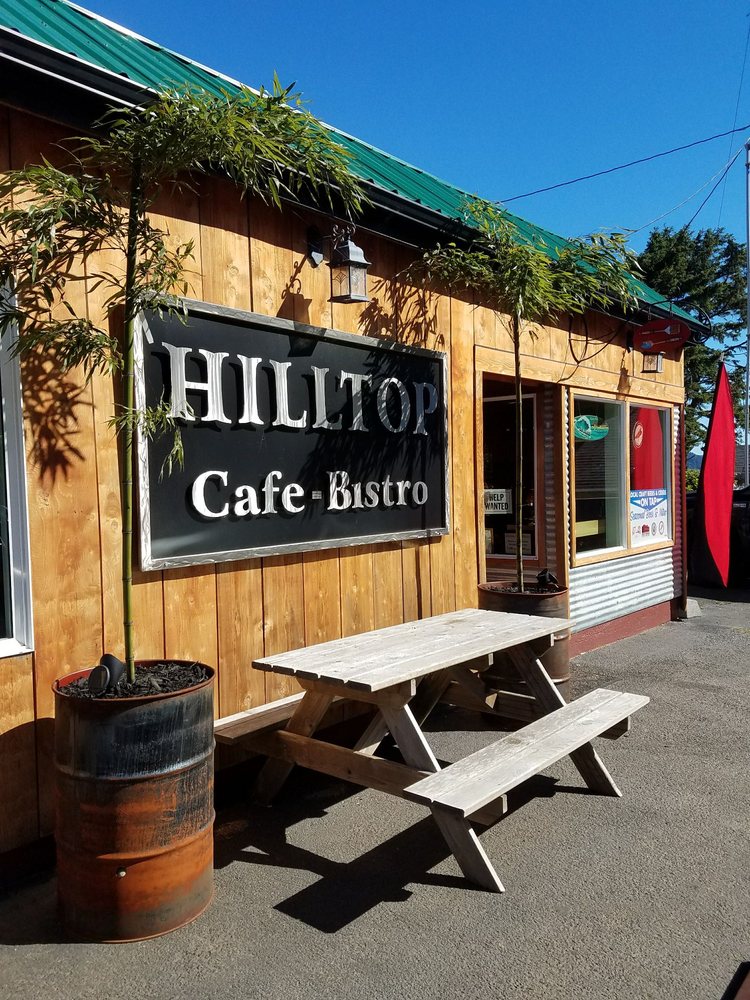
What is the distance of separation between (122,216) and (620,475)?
6181 mm

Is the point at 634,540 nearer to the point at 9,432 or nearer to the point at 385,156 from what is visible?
the point at 385,156

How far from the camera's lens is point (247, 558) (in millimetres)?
4191

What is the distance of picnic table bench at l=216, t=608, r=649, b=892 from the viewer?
3.21 metres

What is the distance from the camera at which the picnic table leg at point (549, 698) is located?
416 centimetres

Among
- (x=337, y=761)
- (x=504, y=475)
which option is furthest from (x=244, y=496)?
(x=504, y=475)

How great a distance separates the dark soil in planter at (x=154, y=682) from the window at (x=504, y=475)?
191 inches

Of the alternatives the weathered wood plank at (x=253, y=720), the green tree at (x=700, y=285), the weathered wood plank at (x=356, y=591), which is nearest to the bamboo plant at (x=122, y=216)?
the weathered wood plank at (x=253, y=720)

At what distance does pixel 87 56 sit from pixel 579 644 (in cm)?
580

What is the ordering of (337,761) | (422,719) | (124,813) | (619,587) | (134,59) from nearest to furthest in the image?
(124,813), (337,761), (134,59), (422,719), (619,587)

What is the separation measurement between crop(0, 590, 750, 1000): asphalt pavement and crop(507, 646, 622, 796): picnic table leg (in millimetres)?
84

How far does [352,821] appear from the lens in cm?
393

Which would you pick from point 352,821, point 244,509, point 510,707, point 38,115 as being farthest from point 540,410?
point 38,115

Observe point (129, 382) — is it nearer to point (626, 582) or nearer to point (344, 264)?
point (344, 264)

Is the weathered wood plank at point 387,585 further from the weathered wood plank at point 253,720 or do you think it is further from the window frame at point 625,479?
the window frame at point 625,479
